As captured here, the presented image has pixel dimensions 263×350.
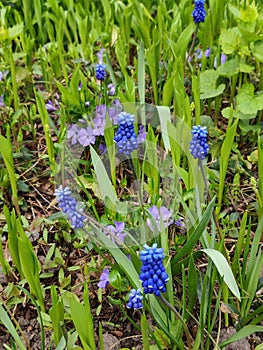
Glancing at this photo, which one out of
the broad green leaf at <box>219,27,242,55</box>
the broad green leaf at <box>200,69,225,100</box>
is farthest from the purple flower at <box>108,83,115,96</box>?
the broad green leaf at <box>219,27,242,55</box>

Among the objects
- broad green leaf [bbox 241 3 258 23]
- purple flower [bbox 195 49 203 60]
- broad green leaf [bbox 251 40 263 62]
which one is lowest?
broad green leaf [bbox 251 40 263 62]

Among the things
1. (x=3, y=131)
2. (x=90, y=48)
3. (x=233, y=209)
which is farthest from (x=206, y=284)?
(x=90, y=48)

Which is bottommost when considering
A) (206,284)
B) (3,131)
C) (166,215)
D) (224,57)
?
(206,284)

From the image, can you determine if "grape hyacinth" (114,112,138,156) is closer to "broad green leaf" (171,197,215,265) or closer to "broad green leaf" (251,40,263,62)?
"broad green leaf" (171,197,215,265)

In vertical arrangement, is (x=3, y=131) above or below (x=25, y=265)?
above

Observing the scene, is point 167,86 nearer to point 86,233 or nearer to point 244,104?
point 244,104

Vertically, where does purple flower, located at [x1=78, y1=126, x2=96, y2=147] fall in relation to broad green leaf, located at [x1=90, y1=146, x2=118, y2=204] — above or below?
above

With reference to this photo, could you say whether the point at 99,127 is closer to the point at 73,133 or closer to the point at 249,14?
the point at 73,133
